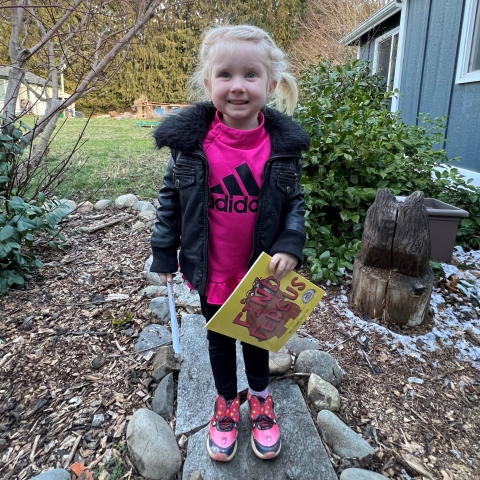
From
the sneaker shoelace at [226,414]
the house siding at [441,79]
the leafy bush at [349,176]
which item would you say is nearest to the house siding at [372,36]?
the house siding at [441,79]

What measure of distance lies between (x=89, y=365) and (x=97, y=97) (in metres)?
22.6

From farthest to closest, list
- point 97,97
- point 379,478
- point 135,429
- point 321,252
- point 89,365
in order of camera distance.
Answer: point 97,97
point 321,252
point 89,365
point 135,429
point 379,478

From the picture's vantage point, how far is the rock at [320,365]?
184cm

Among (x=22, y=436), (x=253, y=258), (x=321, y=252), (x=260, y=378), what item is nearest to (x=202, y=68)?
(x=253, y=258)

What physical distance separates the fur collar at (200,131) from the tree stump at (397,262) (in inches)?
43.5

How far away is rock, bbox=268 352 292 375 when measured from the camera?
1.87 meters

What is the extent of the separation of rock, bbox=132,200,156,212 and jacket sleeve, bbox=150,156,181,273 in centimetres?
286

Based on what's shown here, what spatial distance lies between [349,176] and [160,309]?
1.84 meters

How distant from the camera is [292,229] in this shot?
1335mm

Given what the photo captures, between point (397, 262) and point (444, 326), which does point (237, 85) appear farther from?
point (444, 326)

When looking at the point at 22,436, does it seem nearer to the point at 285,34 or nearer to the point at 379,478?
the point at 379,478

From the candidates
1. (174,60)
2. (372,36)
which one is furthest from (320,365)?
(174,60)

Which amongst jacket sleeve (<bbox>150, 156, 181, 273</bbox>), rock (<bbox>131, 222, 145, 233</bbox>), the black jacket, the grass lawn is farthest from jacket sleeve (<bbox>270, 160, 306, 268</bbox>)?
rock (<bbox>131, 222, 145, 233</bbox>)

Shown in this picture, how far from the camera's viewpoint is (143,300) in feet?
8.19
